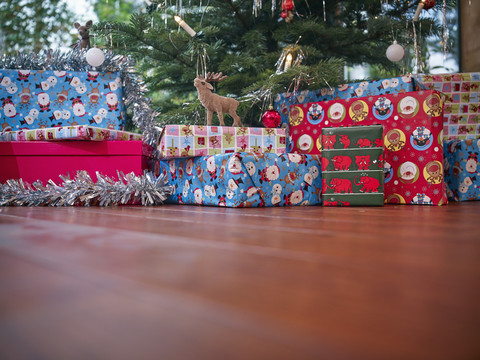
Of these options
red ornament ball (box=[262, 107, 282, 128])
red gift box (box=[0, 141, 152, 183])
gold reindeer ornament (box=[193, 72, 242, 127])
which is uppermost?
gold reindeer ornament (box=[193, 72, 242, 127])

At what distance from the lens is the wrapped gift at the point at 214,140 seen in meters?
1.57

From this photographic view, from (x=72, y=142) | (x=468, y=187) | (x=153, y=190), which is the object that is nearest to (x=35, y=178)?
(x=72, y=142)

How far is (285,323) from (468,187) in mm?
1847

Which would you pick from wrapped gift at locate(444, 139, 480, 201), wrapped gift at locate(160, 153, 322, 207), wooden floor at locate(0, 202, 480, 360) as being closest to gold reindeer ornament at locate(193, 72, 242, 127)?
wrapped gift at locate(160, 153, 322, 207)

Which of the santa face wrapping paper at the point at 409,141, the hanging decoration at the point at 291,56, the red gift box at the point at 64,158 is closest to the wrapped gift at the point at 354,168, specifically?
the santa face wrapping paper at the point at 409,141

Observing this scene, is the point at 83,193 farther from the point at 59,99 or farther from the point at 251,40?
the point at 251,40

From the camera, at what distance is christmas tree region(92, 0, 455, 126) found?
6.47ft

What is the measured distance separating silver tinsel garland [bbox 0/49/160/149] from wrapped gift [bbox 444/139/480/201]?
4.38 feet

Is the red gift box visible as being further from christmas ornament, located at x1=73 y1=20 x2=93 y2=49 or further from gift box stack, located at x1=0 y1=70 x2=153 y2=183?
christmas ornament, located at x1=73 y1=20 x2=93 y2=49

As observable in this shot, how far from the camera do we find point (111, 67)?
2.07 meters

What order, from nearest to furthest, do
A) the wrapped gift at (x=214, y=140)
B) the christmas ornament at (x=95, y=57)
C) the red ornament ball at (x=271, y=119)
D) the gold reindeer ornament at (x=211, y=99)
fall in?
the wrapped gift at (x=214, y=140) → the gold reindeer ornament at (x=211, y=99) → the red ornament ball at (x=271, y=119) → the christmas ornament at (x=95, y=57)

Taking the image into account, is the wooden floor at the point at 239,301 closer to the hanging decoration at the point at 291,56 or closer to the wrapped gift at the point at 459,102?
the hanging decoration at the point at 291,56

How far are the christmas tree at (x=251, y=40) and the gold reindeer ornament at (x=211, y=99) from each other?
0.19 meters

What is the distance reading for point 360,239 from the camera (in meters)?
0.57
